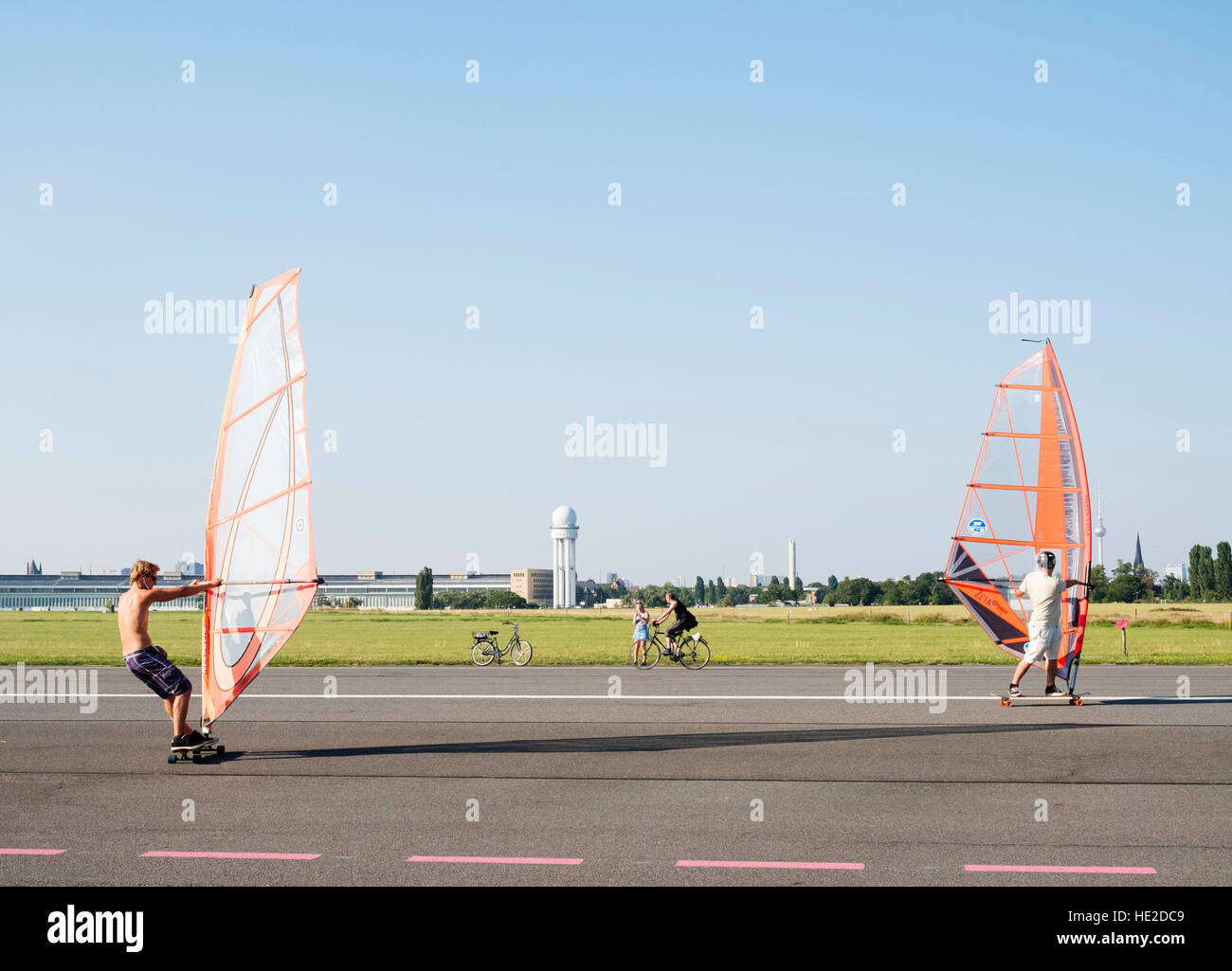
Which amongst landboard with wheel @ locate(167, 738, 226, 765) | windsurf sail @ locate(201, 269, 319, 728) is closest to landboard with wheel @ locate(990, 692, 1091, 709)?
windsurf sail @ locate(201, 269, 319, 728)

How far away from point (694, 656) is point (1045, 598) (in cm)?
1127

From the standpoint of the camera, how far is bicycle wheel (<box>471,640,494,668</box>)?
2770 centimetres

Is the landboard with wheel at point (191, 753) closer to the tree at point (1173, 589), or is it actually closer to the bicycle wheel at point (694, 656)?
the bicycle wheel at point (694, 656)

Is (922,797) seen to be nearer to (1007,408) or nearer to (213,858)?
(213,858)

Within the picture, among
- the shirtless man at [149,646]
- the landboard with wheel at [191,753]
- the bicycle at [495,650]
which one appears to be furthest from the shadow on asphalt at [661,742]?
the bicycle at [495,650]

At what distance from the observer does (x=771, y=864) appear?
706 cm

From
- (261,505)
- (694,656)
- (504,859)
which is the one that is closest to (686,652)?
(694,656)

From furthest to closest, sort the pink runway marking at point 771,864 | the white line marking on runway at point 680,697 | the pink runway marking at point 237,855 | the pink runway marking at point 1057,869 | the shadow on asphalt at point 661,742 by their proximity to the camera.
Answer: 1. the white line marking on runway at point 680,697
2. the shadow on asphalt at point 661,742
3. the pink runway marking at point 237,855
4. the pink runway marking at point 771,864
5. the pink runway marking at point 1057,869

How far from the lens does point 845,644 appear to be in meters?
38.4

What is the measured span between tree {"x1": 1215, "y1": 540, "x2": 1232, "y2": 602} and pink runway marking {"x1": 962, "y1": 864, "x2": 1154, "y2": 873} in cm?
16224

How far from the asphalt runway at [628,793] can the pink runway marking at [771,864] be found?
3cm

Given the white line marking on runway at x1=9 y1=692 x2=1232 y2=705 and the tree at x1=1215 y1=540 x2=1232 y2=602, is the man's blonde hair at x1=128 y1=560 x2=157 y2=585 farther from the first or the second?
the tree at x1=1215 y1=540 x2=1232 y2=602

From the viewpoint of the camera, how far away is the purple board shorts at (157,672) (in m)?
10.9
